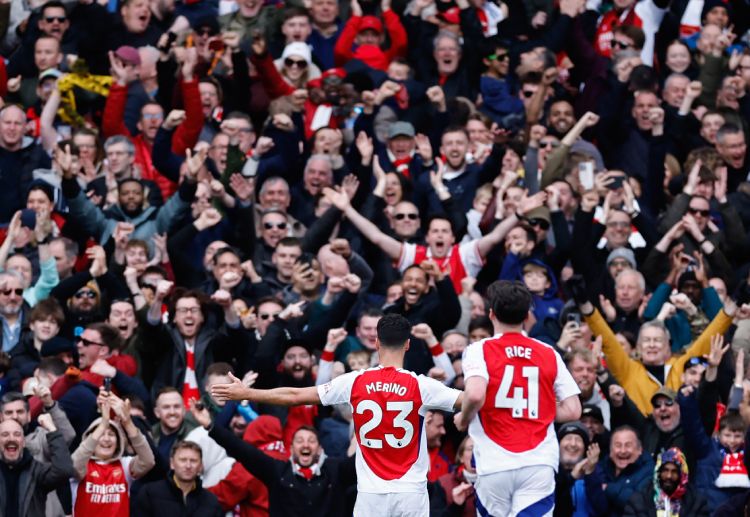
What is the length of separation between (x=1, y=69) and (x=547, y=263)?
716cm

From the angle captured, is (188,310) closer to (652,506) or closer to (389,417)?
(652,506)

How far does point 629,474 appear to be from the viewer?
18094 millimetres

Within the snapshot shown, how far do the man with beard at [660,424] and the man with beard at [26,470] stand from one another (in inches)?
197

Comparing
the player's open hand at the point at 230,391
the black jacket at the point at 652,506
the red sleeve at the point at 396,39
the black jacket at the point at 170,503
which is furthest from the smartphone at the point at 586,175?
the player's open hand at the point at 230,391

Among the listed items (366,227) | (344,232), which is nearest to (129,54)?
(344,232)

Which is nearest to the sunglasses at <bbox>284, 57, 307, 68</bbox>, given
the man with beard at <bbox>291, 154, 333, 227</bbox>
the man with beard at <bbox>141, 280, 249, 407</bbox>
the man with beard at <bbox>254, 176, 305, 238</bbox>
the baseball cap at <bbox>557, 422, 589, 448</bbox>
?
the man with beard at <bbox>291, 154, 333, 227</bbox>

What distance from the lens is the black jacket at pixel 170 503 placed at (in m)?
17.7

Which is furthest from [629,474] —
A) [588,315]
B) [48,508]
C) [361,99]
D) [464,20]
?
[464,20]

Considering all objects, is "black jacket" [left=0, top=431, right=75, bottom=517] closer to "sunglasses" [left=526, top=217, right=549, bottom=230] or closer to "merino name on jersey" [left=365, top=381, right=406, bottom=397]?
"merino name on jersey" [left=365, top=381, right=406, bottom=397]

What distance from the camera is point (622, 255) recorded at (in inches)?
842

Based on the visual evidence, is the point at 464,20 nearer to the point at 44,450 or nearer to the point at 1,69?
the point at 1,69

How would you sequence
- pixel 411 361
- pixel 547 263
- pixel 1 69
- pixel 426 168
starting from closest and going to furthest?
pixel 411 361, pixel 547 263, pixel 426 168, pixel 1 69

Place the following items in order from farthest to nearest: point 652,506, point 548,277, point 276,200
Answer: point 276,200 < point 548,277 < point 652,506

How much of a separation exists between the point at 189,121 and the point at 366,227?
301 cm
